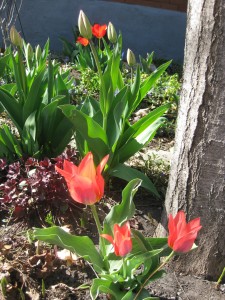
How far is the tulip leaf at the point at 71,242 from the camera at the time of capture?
219cm

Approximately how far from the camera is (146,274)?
2250mm

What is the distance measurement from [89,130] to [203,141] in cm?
73

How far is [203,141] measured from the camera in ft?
7.97

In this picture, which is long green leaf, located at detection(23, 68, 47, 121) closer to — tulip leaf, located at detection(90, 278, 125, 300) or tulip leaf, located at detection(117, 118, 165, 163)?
tulip leaf, located at detection(117, 118, 165, 163)

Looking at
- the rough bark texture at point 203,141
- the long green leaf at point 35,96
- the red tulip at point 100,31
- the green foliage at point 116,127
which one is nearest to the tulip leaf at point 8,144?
the long green leaf at point 35,96

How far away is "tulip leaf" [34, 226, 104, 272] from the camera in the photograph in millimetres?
2188

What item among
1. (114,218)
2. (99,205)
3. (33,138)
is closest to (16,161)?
(33,138)

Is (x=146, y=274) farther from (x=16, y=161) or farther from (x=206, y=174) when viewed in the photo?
(x=16, y=161)

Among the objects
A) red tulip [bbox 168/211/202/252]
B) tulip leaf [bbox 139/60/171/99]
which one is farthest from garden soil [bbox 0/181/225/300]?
tulip leaf [bbox 139/60/171/99]

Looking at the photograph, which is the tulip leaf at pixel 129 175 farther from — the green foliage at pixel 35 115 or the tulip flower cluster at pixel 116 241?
the tulip flower cluster at pixel 116 241

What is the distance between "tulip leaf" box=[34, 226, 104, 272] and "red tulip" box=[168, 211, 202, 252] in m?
0.37

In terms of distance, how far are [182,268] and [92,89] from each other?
8.88 feet

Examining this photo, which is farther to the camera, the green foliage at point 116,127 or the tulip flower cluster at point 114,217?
the green foliage at point 116,127

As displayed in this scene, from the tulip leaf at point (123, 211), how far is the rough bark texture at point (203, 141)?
308 mm
